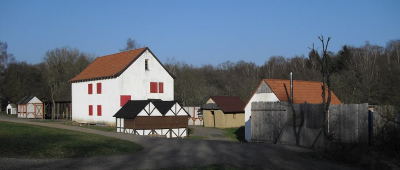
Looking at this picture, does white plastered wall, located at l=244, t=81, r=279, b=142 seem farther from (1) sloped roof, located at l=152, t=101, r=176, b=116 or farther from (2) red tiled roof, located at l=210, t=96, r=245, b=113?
(2) red tiled roof, located at l=210, t=96, r=245, b=113

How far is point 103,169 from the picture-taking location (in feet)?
39.3

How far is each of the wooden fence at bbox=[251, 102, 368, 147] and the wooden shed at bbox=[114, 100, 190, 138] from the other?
43.6 ft

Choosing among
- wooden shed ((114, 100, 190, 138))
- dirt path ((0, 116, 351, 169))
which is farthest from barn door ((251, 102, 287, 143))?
wooden shed ((114, 100, 190, 138))

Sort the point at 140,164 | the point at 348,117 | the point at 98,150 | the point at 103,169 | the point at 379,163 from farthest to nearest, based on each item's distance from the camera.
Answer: the point at 348,117 < the point at 98,150 < the point at 379,163 < the point at 140,164 < the point at 103,169

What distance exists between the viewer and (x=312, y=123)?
18.4m

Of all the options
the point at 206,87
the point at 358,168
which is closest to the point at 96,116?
the point at 206,87

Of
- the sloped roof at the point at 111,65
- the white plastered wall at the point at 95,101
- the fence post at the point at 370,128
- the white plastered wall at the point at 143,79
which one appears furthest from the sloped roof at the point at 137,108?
the fence post at the point at 370,128

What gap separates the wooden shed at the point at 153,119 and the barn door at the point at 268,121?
40.1ft

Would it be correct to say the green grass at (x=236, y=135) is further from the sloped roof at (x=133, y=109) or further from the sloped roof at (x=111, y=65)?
the sloped roof at (x=111, y=65)

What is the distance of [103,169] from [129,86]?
2868 centimetres

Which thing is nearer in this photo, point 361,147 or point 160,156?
point 160,156

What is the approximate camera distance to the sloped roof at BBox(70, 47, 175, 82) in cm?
4066

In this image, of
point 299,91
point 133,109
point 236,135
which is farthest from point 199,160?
point 236,135

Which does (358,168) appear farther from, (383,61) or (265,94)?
(383,61)
